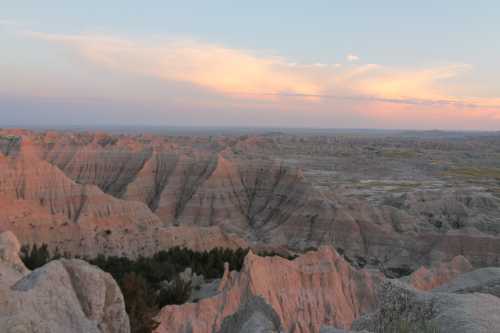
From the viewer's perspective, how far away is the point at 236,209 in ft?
178

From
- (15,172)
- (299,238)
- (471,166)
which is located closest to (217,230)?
(299,238)

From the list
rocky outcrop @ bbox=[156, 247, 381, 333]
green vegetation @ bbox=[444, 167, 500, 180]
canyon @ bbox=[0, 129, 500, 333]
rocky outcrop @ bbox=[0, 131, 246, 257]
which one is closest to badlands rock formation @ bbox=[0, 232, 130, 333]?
canyon @ bbox=[0, 129, 500, 333]

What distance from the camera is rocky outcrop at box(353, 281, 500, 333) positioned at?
795 centimetres

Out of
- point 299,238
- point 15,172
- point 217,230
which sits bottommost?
point 299,238

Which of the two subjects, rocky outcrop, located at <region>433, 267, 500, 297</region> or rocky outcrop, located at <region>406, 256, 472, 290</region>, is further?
rocky outcrop, located at <region>406, 256, 472, 290</region>

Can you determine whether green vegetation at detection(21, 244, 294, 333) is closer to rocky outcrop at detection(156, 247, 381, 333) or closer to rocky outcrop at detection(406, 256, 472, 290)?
rocky outcrop at detection(156, 247, 381, 333)

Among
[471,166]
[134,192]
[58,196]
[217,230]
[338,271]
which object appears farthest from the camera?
[471,166]

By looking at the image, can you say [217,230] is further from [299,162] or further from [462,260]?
[299,162]

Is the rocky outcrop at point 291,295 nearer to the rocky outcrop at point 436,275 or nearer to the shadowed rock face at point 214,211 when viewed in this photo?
the rocky outcrop at point 436,275

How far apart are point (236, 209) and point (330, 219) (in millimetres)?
12370

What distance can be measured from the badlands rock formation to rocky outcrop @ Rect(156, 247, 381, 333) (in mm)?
4115

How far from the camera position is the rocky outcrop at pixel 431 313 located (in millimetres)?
7949

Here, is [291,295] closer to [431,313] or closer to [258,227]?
[431,313]

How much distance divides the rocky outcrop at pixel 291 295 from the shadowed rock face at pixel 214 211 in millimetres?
13323
